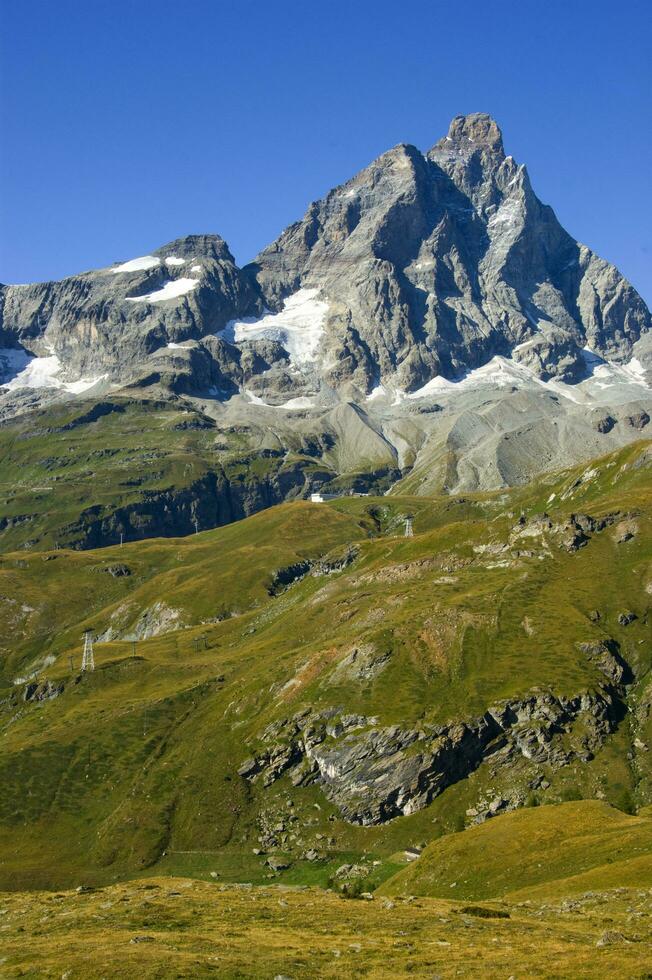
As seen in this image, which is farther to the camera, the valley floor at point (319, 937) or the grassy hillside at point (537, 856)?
the grassy hillside at point (537, 856)

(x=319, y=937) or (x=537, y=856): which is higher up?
(x=319, y=937)

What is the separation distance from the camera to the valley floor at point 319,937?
5606cm

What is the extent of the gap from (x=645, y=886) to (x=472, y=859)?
4325 cm

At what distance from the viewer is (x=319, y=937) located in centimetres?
6669

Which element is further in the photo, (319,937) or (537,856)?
(537,856)

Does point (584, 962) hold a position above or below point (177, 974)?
below

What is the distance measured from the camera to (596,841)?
390 feet

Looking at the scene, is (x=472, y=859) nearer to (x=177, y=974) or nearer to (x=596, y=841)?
(x=596, y=841)

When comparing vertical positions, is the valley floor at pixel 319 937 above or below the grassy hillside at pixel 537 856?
above

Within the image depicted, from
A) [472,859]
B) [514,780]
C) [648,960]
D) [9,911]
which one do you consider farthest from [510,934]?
[514,780]

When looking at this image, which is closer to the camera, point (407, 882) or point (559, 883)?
point (559, 883)

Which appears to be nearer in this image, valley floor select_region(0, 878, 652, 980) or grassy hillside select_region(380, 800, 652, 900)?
valley floor select_region(0, 878, 652, 980)

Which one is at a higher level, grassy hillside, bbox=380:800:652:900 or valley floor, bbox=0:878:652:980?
valley floor, bbox=0:878:652:980

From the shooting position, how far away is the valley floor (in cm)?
5606
